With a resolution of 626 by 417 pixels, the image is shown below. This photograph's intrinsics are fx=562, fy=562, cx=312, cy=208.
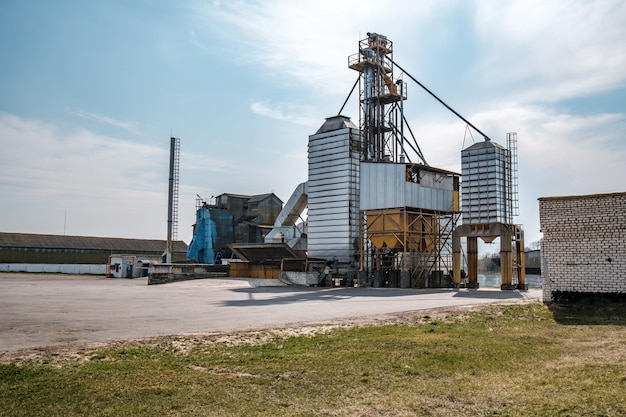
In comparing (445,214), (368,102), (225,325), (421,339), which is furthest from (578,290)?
(368,102)

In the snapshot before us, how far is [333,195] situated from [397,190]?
5674mm

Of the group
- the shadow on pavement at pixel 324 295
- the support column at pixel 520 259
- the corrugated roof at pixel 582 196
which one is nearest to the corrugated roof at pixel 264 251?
the shadow on pavement at pixel 324 295

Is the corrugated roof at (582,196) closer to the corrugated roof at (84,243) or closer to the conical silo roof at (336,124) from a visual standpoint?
the conical silo roof at (336,124)

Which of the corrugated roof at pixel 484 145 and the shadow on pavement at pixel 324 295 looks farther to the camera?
the corrugated roof at pixel 484 145

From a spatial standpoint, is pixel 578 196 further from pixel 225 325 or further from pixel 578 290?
pixel 225 325

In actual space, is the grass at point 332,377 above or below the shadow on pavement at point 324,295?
below

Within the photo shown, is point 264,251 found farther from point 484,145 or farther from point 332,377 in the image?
point 332,377

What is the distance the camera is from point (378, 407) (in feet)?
22.0

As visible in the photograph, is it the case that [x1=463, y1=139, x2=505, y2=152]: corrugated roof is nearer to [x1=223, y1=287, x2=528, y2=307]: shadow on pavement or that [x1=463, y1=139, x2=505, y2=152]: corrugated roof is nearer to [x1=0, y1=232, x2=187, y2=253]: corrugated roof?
[x1=223, y1=287, x2=528, y2=307]: shadow on pavement

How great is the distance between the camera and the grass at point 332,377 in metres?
6.62

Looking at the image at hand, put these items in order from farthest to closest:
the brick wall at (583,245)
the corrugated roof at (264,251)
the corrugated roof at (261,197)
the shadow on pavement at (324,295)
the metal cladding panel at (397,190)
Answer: the corrugated roof at (261,197), the corrugated roof at (264,251), the metal cladding panel at (397,190), the shadow on pavement at (324,295), the brick wall at (583,245)

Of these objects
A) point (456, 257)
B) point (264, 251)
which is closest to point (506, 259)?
point (456, 257)

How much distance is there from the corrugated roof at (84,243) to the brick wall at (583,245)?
241 ft

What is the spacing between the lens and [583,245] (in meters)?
19.5
